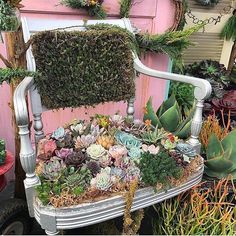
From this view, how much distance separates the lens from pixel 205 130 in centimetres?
166

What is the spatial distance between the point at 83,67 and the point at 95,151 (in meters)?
0.44

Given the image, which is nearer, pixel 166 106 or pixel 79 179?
pixel 79 179

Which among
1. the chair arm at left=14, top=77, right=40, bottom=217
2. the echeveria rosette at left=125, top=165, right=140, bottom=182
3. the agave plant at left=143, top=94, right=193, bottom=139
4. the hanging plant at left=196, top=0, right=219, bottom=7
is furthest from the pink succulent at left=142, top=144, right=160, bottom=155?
the hanging plant at left=196, top=0, right=219, bottom=7

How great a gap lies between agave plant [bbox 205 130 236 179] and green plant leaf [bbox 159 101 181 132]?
0.74ft

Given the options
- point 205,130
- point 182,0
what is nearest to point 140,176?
point 205,130

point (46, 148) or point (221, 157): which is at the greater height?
point (46, 148)

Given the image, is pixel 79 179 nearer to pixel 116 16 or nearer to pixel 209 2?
pixel 116 16

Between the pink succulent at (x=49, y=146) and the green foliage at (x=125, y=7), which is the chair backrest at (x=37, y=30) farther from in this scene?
the green foliage at (x=125, y=7)

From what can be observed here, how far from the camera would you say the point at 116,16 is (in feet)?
5.30

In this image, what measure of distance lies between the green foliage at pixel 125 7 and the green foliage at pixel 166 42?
0.14 metres

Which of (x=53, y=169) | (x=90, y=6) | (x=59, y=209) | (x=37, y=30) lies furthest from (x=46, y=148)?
(x=90, y=6)

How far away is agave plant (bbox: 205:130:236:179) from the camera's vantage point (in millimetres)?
1351

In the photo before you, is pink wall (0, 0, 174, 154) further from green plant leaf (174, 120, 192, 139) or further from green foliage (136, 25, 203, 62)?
green plant leaf (174, 120, 192, 139)

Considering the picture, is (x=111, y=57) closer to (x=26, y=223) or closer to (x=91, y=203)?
(x=91, y=203)
